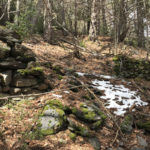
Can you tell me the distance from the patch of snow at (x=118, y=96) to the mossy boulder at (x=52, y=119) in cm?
191

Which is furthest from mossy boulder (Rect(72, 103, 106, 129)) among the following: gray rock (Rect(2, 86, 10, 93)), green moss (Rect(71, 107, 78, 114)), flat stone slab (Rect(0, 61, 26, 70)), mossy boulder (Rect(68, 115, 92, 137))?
flat stone slab (Rect(0, 61, 26, 70))

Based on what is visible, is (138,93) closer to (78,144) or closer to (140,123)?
(140,123)

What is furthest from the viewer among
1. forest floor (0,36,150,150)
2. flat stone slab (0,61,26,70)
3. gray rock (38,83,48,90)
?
gray rock (38,83,48,90)

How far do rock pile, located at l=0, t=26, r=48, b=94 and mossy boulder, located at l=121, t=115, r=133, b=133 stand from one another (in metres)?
2.59

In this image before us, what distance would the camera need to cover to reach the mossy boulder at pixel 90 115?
13.3 ft

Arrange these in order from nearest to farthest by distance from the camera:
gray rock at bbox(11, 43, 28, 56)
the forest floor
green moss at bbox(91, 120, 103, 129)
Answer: the forest floor, green moss at bbox(91, 120, 103, 129), gray rock at bbox(11, 43, 28, 56)

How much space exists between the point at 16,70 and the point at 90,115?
2.67 meters

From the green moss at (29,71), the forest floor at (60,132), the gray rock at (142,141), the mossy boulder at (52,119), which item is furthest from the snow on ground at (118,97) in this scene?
the green moss at (29,71)

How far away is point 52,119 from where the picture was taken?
3.66 m

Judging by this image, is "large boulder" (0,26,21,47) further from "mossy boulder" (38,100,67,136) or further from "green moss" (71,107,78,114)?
"green moss" (71,107,78,114)

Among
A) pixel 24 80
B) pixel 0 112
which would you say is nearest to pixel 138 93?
pixel 24 80

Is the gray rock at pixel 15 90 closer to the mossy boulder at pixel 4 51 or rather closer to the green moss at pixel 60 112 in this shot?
the mossy boulder at pixel 4 51

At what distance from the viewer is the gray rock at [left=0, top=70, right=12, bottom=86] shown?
4.37 metres

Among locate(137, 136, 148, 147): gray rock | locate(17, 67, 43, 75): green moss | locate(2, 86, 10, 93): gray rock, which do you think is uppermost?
locate(17, 67, 43, 75): green moss
